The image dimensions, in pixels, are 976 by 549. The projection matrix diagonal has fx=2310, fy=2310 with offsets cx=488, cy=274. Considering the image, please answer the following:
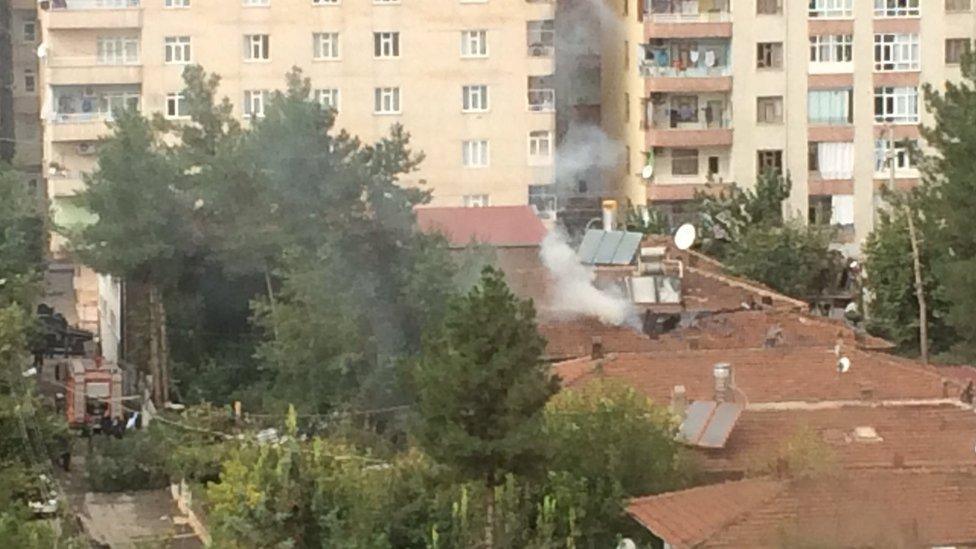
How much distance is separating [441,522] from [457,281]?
6712 millimetres

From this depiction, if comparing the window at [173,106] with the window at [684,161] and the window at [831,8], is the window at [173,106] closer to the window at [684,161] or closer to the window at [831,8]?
the window at [684,161]

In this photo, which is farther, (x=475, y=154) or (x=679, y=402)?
(x=475, y=154)

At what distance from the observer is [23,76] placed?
1578 inches

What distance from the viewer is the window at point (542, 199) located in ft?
106

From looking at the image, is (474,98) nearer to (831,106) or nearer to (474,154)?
(474,154)

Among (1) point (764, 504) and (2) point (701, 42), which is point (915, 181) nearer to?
(2) point (701, 42)

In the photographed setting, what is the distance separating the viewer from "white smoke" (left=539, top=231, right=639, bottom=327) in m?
24.1

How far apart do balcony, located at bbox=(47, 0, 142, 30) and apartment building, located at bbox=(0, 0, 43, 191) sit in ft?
25.1

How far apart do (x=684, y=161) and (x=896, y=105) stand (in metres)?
3.16

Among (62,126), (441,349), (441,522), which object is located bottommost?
(441,522)

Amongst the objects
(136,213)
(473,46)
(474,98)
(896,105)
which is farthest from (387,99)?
(136,213)

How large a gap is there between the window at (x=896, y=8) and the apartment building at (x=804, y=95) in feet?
0.05

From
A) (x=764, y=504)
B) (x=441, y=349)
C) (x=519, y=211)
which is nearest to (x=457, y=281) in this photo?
(x=519, y=211)

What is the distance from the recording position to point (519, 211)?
2842 cm
